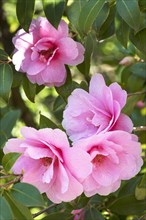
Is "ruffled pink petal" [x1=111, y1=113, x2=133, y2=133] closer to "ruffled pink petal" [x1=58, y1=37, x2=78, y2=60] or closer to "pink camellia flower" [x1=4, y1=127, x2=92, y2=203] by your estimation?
"pink camellia flower" [x1=4, y1=127, x2=92, y2=203]

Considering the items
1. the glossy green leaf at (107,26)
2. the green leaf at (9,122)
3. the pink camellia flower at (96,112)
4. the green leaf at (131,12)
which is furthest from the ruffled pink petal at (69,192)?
the green leaf at (9,122)

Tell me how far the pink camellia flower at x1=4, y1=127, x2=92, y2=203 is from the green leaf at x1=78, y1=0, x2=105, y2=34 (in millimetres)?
302

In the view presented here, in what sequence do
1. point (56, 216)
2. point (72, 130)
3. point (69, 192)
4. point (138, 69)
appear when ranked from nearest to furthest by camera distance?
1. point (69, 192)
2. point (72, 130)
3. point (56, 216)
4. point (138, 69)

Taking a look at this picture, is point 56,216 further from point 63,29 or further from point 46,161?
point 63,29

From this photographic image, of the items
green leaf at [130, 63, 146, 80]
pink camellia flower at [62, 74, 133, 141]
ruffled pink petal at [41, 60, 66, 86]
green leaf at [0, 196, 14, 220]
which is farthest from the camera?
green leaf at [130, 63, 146, 80]

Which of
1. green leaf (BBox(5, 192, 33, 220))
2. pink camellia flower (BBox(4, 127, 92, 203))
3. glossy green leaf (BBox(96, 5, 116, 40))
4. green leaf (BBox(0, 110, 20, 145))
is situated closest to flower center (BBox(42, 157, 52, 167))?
pink camellia flower (BBox(4, 127, 92, 203))

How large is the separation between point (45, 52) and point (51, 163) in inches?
15.0

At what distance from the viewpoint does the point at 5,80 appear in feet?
4.35

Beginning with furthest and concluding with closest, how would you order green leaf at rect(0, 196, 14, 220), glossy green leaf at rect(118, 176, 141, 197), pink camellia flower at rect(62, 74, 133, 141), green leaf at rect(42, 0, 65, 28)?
glossy green leaf at rect(118, 176, 141, 197) < green leaf at rect(42, 0, 65, 28) < pink camellia flower at rect(62, 74, 133, 141) < green leaf at rect(0, 196, 14, 220)

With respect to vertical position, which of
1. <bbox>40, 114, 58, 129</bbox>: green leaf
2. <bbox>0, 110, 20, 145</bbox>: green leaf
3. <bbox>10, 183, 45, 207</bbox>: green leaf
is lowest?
<bbox>0, 110, 20, 145</bbox>: green leaf

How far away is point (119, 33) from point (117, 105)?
271 millimetres

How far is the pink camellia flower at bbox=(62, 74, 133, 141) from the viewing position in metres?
1.13

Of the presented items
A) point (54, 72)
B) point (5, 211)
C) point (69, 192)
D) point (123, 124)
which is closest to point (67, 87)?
point (54, 72)

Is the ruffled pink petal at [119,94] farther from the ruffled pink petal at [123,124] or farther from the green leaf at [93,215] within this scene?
the green leaf at [93,215]
